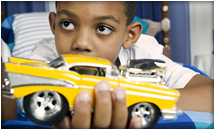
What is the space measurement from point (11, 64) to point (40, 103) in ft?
0.26

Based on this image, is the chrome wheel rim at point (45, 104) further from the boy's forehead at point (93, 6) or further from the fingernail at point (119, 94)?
the boy's forehead at point (93, 6)

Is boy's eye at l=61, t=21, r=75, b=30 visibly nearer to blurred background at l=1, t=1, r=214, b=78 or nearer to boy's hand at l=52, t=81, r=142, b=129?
boy's hand at l=52, t=81, r=142, b=129

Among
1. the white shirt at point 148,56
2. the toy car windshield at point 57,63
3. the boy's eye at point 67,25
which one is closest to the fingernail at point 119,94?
the toy car windshield at point 57,63

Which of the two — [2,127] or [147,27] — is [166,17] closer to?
[147,27]

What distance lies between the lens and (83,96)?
0.26 metres

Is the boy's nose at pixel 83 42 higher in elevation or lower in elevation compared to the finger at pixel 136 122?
higher

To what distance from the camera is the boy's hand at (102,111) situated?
0.27 m

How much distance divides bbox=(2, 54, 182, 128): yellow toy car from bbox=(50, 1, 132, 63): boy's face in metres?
0.08

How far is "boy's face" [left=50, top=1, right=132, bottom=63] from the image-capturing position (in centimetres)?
38

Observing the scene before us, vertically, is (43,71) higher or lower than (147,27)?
lower

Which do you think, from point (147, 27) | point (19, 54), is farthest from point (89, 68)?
point (147, 27)

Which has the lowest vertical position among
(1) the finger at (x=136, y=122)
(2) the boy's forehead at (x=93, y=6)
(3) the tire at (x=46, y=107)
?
(1) the finger at (x=136, y=122)

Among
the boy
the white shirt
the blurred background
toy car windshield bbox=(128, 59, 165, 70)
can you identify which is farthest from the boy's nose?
the blurred background

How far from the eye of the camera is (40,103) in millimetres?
300
